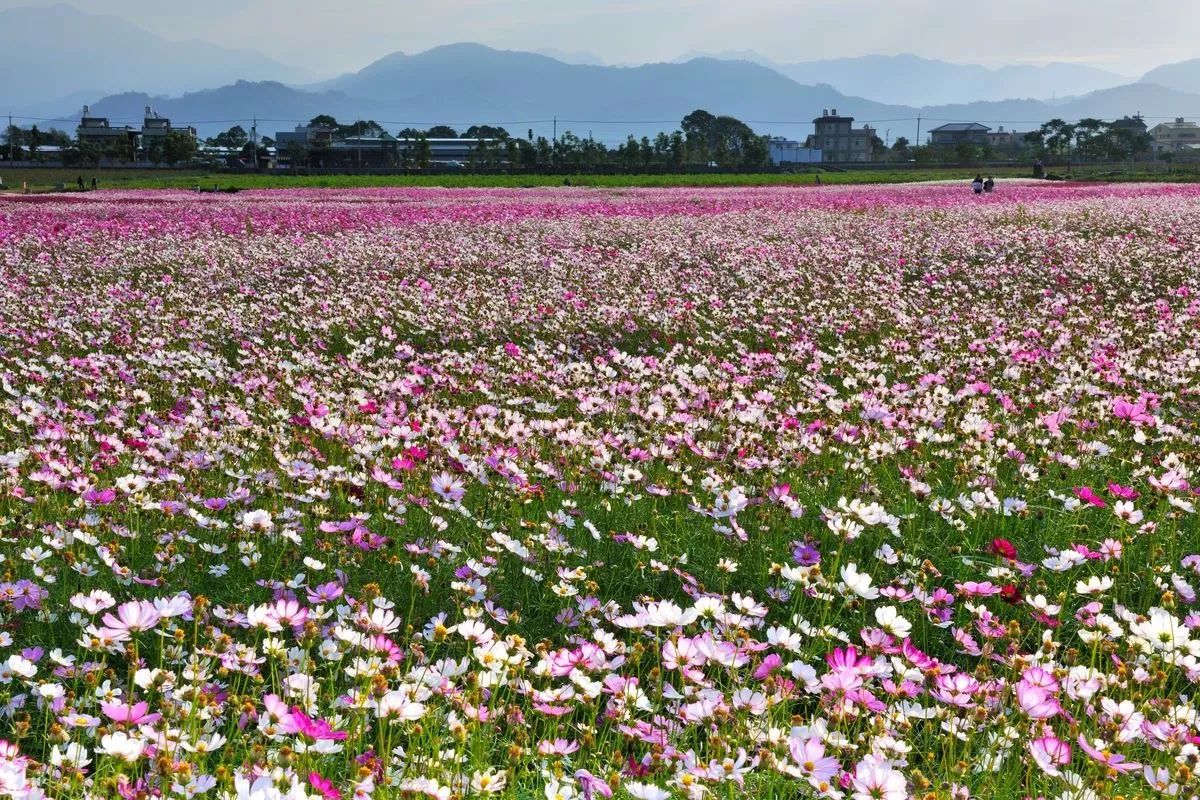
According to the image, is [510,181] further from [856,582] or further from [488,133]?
[488,133]

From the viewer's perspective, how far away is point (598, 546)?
413cm

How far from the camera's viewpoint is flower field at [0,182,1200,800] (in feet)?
7.32

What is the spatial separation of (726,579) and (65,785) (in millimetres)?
2261

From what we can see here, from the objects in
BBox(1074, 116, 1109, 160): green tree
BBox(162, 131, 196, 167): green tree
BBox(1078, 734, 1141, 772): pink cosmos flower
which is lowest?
BBox(1078, 734, 1141, 772): pink cosmos flower

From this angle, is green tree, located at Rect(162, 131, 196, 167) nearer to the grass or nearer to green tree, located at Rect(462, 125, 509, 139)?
the grass

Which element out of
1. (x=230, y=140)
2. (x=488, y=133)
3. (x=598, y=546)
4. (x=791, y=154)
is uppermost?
(x=488, y=133)

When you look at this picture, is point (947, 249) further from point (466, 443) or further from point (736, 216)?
point (466, 443)

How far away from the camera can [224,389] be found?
7.18 m

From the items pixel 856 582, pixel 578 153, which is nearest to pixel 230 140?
pixel 578 153

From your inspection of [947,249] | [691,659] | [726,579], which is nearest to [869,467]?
[726,579]

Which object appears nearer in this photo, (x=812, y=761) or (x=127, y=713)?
(x=812, y=761)

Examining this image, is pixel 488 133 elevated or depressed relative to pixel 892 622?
elevated

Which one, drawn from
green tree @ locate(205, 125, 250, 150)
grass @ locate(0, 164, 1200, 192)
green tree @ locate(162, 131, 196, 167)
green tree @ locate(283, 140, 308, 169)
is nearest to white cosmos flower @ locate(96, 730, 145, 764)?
grass @ locate(0, 164, 1200, 192)

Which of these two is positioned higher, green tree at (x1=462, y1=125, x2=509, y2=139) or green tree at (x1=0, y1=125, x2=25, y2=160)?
green tree at (x1=462, y1=125, x2=509, y2=139)
